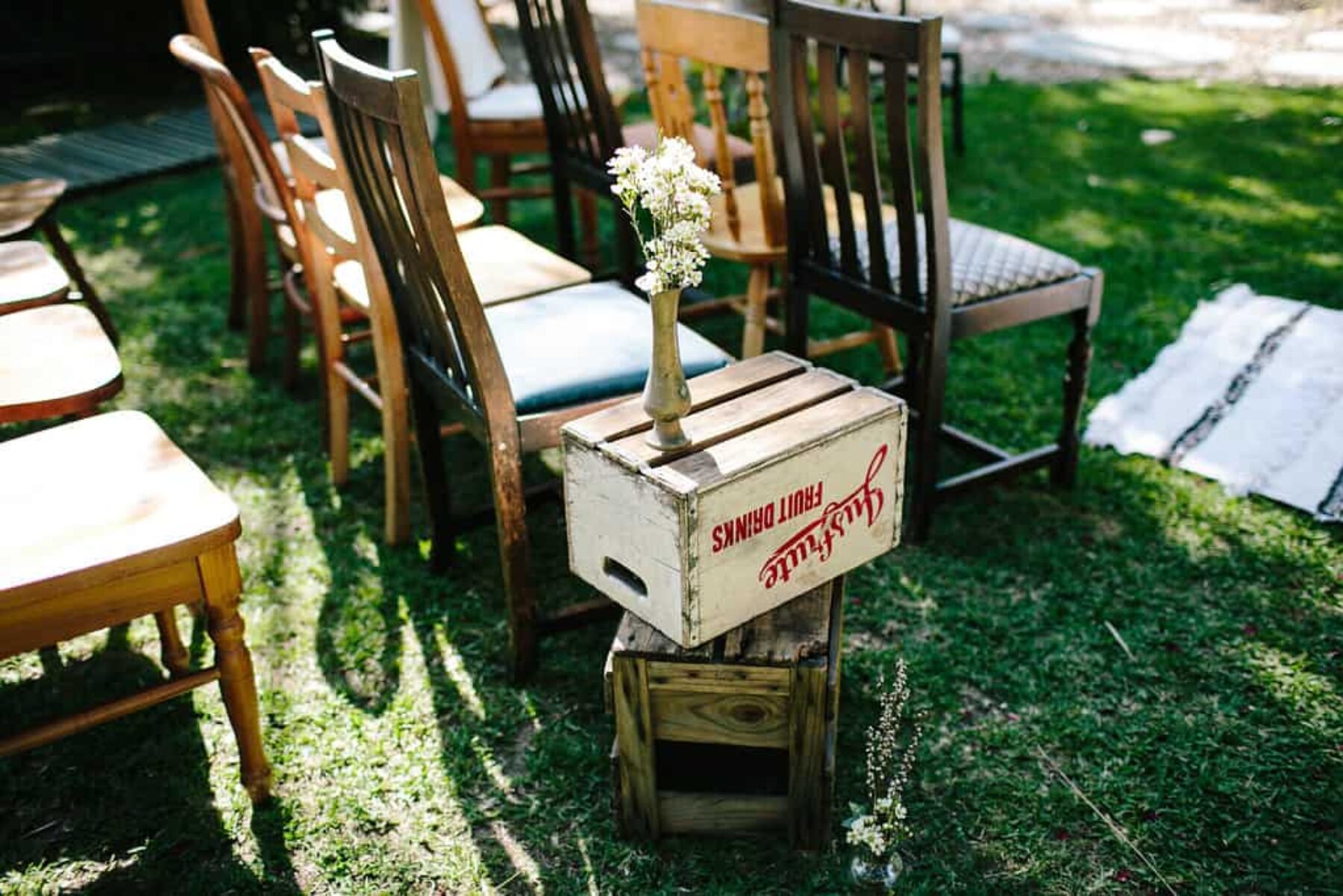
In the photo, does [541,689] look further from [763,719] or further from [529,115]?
[529,115]

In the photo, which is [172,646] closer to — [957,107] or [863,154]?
[863,154]

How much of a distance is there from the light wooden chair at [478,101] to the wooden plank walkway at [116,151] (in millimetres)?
1969

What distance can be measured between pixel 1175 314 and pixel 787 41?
6.26 feet

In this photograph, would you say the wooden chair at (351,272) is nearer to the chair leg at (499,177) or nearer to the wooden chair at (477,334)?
the wooden chair at (477,334)

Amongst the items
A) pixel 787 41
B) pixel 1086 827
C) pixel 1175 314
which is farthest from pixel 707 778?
pixel 1175 314

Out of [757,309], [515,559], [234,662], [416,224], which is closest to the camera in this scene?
[234,662]

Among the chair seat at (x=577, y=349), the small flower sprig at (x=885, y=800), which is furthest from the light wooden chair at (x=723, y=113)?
the small flower sprig at (x=885, y=800)

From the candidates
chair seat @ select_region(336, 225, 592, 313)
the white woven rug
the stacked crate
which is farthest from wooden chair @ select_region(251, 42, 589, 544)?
the white woven rug

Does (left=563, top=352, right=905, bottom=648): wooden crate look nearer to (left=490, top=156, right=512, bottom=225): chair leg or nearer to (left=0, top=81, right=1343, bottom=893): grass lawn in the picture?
(left=0, top=81, right=1343, bottom=893): grass lawn

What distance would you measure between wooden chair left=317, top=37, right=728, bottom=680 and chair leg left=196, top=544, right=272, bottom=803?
512 millimetres

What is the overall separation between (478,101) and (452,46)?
0.25m

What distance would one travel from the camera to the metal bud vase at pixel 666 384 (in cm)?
187

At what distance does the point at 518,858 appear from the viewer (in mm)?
2039

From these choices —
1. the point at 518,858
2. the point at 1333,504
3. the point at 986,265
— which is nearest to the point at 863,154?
the point at 986,265
